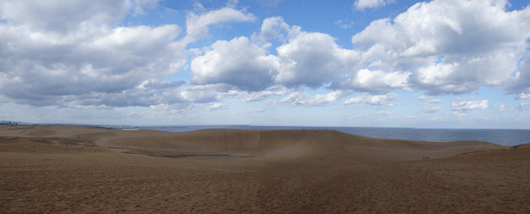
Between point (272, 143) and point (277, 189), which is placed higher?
point (272, 143)

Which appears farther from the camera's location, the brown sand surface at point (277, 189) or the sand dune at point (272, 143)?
the sand dune at point (272, 143)

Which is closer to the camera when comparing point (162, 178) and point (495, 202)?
point (495, 202)

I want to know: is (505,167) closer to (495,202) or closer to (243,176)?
(495,202)

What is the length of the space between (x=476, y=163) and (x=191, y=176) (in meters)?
17.8

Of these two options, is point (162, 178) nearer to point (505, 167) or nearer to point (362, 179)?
point (362, 179)

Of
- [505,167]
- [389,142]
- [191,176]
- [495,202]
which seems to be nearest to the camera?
[495,202]

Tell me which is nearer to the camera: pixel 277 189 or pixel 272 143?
pixel 277 189

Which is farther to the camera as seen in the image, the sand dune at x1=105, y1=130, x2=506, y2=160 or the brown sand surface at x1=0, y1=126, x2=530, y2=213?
the sand dune at x1=105, y1=130, x2=506, y2=160

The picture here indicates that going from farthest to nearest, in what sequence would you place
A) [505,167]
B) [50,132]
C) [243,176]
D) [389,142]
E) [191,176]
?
[50,132] → [389,142] → [243,176] → [191,176] → [505,167]

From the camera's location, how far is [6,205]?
881 cm

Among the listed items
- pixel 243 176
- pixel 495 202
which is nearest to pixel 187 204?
pixel 243 176

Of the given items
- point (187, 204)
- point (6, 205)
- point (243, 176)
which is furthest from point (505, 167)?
point (6, 205)

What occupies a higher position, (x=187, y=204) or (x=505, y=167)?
(x=505, y=167)

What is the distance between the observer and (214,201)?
1081 cm
